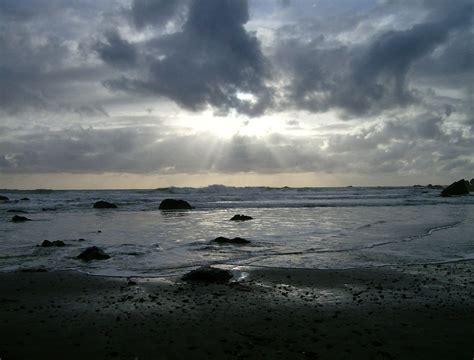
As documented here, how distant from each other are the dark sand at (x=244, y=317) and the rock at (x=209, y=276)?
37cm

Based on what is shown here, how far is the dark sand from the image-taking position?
530cm

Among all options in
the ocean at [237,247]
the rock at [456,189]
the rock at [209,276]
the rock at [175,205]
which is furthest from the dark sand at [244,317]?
the rock at [456,189]

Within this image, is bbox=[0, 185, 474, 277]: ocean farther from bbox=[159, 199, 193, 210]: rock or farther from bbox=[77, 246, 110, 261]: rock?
bbox=[159, 199, 193, 210]: rock

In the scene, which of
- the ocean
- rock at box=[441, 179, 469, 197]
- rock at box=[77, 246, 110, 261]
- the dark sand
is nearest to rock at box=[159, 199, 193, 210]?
the ocean

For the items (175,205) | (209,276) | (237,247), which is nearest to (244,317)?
(209,276)

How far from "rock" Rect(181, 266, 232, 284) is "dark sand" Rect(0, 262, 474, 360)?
0.37m

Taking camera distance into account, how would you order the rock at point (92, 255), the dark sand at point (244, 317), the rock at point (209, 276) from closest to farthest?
the dark sand at point (244, 317) < the rock at point (209, 276) < the rock at point (92, 255)

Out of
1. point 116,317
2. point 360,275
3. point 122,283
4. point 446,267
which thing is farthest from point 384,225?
point 116,317

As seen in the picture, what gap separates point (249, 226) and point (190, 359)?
16.1 m

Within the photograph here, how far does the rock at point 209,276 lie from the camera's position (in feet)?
29.3

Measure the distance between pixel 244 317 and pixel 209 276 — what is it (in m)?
2.49

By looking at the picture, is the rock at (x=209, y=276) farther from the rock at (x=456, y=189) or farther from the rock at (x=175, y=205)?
the rock at (x=456, y=189)

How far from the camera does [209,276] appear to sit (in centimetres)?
898

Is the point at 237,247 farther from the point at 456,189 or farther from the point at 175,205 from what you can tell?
the point at 456,189
